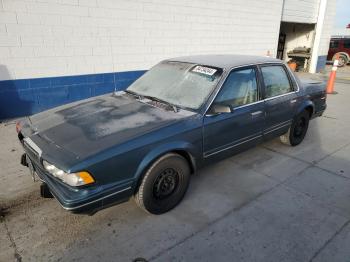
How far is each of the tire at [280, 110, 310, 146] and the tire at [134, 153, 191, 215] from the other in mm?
2282

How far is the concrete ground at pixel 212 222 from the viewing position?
2.51 m

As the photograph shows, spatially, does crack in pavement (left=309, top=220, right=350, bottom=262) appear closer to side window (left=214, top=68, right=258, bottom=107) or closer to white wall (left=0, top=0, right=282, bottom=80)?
side window (left=214, top=68, right=258, bottom=107)

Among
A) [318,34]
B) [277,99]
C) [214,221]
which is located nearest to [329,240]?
[214,221]

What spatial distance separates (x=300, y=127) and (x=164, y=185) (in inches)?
118

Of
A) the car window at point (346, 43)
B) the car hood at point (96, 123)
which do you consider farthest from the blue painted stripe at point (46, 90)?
the car window at point (346, 43)

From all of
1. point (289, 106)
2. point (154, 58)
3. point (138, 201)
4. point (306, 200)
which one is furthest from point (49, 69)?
point (306, 200)

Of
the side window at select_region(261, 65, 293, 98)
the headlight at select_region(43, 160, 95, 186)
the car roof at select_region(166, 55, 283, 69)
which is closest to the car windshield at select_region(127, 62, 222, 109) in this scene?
the car roof at select_region(166, 55, 283, 69)

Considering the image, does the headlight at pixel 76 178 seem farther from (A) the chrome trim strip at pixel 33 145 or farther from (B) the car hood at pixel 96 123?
(A) the chrome trim strip at pixel 33 145

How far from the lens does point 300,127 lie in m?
4.85

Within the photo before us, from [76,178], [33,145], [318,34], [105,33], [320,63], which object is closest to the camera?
[76,178]

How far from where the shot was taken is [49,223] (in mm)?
2848

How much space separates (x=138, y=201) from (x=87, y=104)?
1.42m

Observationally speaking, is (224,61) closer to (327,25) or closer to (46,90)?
(46,90)

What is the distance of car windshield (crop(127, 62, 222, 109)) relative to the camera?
10.6 feet
